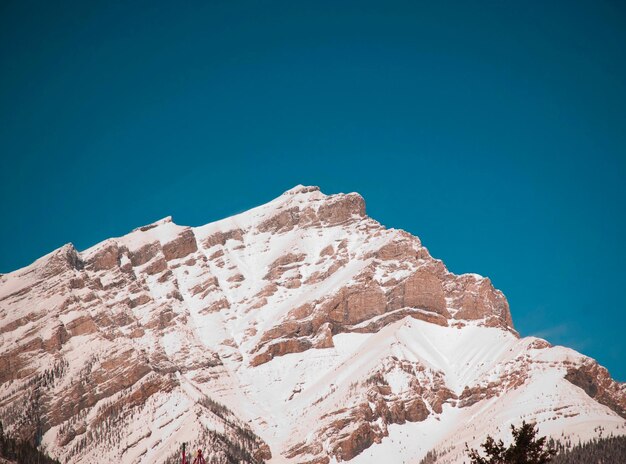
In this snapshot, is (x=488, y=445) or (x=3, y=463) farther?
(x=3, y=463)

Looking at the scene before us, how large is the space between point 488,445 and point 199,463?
66006mm

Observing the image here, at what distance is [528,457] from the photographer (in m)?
81.0

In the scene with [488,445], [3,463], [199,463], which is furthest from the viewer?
[3,463]

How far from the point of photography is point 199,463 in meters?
137

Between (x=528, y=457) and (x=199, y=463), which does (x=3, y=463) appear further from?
(x=528, y=457)

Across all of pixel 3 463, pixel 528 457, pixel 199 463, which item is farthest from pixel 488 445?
pixel 3 463

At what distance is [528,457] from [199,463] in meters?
67.0

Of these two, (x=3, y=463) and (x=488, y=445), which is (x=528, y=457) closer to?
(x=488, y=445)

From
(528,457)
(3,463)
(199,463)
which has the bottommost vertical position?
(528,457)

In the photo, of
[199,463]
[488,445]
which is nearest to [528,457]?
[488,445]

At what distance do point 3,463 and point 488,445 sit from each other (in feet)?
449

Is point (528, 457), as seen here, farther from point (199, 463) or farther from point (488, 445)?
point (199, 463)

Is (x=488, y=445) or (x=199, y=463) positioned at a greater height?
(x=199, y=463)

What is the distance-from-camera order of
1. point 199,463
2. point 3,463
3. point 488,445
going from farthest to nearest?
point 3,463, point 199,463, point 488,445
